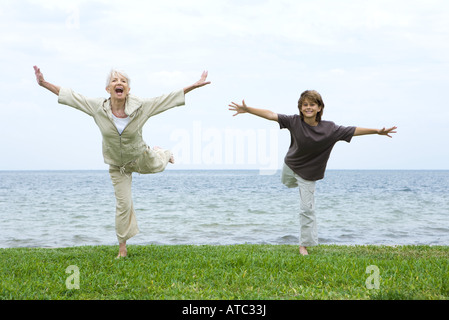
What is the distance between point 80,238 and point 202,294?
905 cm

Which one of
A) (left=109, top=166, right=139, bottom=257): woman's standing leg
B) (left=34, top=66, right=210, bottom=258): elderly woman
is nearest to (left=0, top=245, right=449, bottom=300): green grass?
(left=109, top=166, right=139, bottom=257): woman's standing leg

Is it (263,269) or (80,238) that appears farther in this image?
(80,238)

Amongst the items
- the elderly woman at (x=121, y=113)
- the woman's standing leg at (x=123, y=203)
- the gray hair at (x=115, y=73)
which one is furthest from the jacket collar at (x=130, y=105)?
the woman's standing leg at (x=123, y=203)

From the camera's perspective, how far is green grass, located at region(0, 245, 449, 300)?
166 inches

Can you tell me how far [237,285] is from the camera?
452cm

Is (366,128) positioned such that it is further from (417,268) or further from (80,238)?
(80,238)

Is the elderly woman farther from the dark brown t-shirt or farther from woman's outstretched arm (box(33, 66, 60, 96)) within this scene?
the dark brown t-shirt

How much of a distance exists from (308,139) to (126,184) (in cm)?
259

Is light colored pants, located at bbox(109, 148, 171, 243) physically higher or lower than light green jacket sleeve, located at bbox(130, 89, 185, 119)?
lower

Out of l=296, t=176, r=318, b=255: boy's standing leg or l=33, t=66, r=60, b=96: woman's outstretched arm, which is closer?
l=33, t=66, r=60, b=96: woman's outstretched arm

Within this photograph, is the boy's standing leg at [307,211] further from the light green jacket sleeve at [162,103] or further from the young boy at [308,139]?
the light green jacket sleeve at [162,103]
